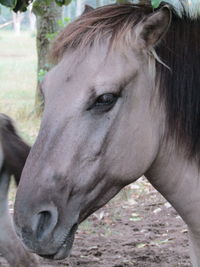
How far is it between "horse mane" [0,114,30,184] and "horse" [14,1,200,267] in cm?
200

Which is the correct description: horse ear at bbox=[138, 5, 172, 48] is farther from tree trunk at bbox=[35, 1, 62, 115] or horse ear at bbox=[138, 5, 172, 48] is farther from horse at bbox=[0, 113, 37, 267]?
tree trunk at bbox=[35, 1, 62, 115]

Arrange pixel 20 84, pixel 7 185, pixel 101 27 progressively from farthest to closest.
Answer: pixel 20 84 < pixel 7 185 < pixel 101 27

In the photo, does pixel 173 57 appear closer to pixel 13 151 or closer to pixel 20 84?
pixel 13 151

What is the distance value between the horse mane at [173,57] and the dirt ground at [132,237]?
95.0 inches

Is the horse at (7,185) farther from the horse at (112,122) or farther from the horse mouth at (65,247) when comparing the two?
the horse mouth at (65,247)

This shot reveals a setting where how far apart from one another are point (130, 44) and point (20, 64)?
20.5 meters

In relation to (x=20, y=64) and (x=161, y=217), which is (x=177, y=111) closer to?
(x=161, y=217)

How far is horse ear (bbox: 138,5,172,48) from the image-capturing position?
221 centimetres

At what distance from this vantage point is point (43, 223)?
2111 millimetres

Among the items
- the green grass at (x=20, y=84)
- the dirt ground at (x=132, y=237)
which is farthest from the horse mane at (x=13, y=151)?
the dirt ground at (x=132, y=237)

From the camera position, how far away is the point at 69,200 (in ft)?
7.05

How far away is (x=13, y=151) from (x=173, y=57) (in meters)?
2.25

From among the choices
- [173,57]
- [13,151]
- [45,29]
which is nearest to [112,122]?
[173,57]

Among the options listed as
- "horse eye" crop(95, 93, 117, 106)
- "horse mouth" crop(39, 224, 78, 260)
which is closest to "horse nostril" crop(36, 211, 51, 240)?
"horse mouth" crop(39, 224, 78, 260)
